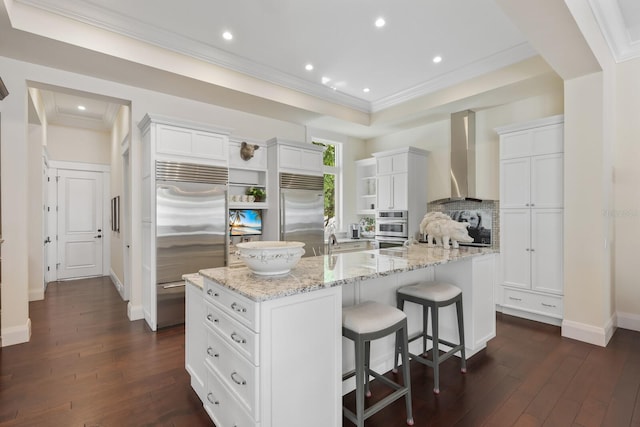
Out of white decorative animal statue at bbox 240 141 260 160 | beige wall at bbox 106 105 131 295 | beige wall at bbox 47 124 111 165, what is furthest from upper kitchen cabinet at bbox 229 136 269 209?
beige wall at bbox 47 124 111 165

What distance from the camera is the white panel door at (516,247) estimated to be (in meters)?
4.05

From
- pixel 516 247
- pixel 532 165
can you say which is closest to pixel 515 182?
pixel 532 165

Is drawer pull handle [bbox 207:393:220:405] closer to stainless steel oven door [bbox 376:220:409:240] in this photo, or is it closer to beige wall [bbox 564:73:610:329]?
beige wall [bbox 564:73:610:329]

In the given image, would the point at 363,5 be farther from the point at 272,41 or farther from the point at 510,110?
the point at 510,110

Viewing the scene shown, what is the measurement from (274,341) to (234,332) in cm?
28

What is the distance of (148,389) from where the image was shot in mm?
2477

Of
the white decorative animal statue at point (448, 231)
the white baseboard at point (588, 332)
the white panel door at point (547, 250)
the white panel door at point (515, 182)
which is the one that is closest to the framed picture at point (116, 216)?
the white decorative animal statue at point (448, 231)

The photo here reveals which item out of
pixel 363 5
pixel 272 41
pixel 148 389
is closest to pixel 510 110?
pixel 363 5

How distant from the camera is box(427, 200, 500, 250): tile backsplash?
189 inches

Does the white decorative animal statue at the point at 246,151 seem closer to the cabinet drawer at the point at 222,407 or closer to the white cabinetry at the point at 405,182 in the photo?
the white cabinetry at the point at 405,182

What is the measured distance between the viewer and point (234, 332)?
67.7 inches

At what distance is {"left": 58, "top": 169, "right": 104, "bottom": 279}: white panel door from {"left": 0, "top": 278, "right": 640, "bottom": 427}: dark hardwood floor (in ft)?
11.2

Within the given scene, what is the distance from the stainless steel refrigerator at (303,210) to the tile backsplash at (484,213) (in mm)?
2219

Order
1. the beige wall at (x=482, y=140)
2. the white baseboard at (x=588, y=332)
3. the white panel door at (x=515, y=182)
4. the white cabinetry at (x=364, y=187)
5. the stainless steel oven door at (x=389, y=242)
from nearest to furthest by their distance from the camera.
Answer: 1. the white baseboard at (x=588, y=332)
2. the white panel door at (x=515, y=182)
3. the beige wall at (x=482, y=140)
4. the stainless steel oven door at (x=389, y=242)
5. the white cabinetry at (x=364, y=187)
